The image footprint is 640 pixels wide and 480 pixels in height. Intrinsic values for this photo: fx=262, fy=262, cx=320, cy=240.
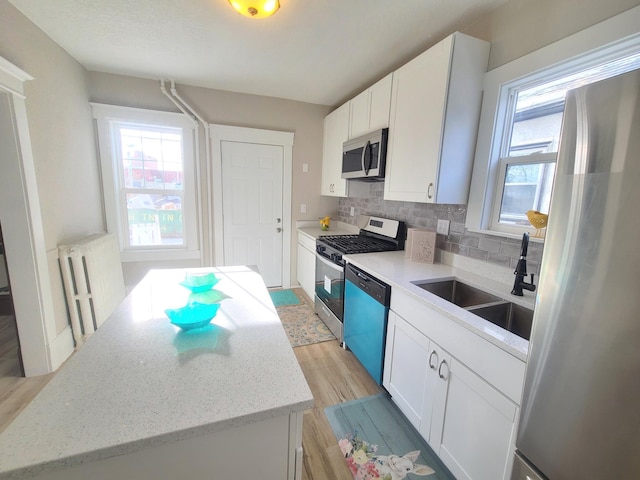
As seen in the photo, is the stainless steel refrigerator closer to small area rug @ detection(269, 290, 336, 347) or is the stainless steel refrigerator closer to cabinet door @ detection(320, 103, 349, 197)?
small area rug @ detection(269, 290, 336, 347)

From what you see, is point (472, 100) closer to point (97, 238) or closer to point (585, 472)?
point (585, 472)

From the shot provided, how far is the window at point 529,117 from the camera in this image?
119cm

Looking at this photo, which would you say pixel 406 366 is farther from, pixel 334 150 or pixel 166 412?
pixel 334 150

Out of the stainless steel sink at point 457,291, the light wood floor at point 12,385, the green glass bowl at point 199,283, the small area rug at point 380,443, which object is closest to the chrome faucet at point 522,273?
the stainless steel sink at point 457,291

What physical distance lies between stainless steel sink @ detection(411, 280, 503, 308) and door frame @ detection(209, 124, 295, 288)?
2.28 meters

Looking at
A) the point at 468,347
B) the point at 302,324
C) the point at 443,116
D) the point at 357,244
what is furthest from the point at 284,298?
the point at 443,116

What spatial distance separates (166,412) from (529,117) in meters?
2.17

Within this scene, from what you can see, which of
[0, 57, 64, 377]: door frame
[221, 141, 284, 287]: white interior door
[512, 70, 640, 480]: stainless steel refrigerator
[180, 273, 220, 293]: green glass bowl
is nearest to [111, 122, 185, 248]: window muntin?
[221, 141, 284, 287]: white interior door

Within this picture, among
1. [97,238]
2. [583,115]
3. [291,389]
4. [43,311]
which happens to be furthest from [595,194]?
[97,238]

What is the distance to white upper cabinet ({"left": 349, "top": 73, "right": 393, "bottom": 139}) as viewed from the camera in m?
2.13

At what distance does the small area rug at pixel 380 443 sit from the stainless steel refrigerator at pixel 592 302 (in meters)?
0.86

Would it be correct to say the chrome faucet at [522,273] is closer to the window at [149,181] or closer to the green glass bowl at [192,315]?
the green glass bowl at [192,315]

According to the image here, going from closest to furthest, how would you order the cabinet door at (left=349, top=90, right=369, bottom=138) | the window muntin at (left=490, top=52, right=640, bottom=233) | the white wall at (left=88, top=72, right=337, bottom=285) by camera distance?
the window muntin at (left=490, top=52, right=640, bottom=233) < the cabinet door at (left=349, top=90, right=369, bottom=138) < the white wall at (left=88, top=72, right=337, bottom=285)

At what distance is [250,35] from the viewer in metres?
1.96
